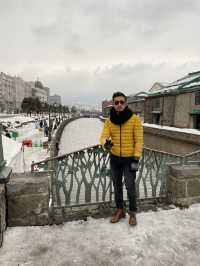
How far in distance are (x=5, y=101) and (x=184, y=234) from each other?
383 ft

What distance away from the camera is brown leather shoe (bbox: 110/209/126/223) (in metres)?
2.88

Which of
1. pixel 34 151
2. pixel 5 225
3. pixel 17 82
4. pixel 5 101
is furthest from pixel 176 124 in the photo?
pixel 17 82

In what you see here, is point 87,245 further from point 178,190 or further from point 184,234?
point 178,190

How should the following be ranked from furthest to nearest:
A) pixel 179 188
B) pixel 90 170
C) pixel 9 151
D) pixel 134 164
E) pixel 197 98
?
pixel 197 98 → pixel 9 151 → pixel 90 170 → pixel 179 188 → pixel 134 164

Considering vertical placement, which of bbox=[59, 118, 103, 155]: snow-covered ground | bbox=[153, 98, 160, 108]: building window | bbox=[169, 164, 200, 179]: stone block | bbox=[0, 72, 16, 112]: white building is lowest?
bbox=[59, 118, 103, 155]: snow-covered ground

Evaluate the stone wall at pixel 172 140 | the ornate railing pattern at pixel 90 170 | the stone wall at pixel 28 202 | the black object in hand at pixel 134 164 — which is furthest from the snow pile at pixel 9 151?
the stone wall at pixel 172 140

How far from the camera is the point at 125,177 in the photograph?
2.88 metres

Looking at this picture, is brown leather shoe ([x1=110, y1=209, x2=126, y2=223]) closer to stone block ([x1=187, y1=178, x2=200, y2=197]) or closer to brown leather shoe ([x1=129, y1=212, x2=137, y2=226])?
brown leather shoe ([x1=129, y1=212, x2=137, y2=226])

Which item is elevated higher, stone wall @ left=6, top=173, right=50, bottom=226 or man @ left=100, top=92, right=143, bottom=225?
man @ left=100, top=92, right=143, bottom=225

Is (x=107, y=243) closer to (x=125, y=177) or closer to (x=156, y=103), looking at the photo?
(x=125, y=177)

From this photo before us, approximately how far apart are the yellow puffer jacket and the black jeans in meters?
0.10

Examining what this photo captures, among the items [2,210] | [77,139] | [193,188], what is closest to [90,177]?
[2,210]

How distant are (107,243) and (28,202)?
1.17 meters

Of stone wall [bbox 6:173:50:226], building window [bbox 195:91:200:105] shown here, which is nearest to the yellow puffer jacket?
stone wall [bbox 6:173:50:226]
